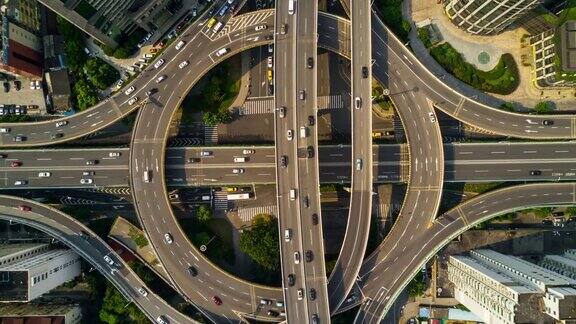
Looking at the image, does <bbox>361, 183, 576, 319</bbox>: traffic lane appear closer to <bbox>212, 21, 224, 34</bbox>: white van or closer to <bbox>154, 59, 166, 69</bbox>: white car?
<bbox>212, 21, 224, 34</bbox>: white van

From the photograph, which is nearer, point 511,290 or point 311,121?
point 511,290

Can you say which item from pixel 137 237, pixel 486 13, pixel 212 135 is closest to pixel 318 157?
pixel 212 135

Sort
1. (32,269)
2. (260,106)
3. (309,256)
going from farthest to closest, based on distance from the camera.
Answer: (260,106)
(309,256)
(32,269)

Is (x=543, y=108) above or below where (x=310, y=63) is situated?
below

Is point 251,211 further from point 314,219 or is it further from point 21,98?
point 21,98

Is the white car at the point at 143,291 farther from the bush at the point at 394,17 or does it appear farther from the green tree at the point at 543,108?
the green tree at the point at 543,108

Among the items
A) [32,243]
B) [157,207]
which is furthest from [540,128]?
[32,243]
